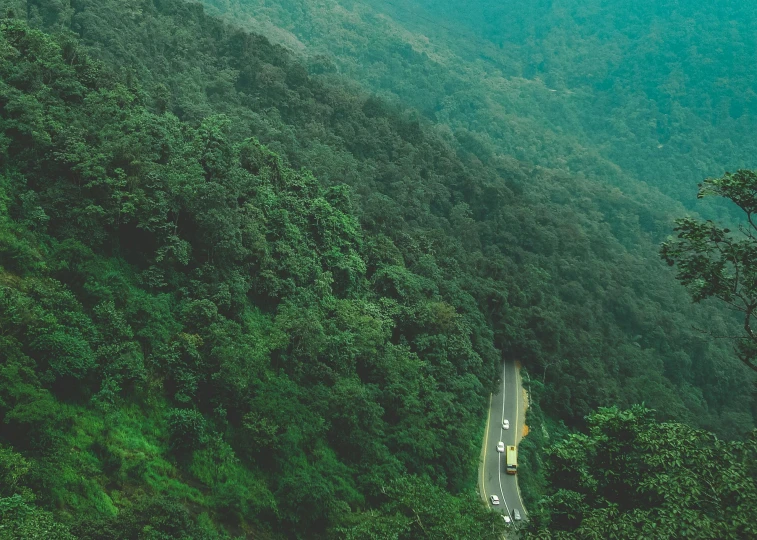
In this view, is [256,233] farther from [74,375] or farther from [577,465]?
[577,465]

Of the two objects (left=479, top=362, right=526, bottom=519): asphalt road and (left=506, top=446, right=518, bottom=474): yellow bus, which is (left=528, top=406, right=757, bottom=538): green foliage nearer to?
(left=479, top=362, right=526, bottom=519): asphalt road

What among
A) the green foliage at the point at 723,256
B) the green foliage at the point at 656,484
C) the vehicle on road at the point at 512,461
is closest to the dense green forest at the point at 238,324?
the green foliage at the point at 656,484

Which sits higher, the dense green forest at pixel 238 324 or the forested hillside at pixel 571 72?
the forested hillside at pixel 571 72

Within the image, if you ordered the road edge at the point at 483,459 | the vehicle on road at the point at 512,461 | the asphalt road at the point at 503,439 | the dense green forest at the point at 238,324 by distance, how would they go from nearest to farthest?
1. the dense green forest at the point at 238,324
2. the road edge at the point at 483,459
3. the asphalt road at the point at 503,439
4. the vehicle on road at the point at 512,461

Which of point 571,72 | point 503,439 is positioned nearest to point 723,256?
point 503,439

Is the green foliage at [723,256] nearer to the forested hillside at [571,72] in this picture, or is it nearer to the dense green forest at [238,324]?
the dense green forest at [238,324]

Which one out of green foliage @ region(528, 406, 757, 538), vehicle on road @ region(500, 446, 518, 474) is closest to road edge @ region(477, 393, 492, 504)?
vehicle on road @ region(500, 446, 518, 474)

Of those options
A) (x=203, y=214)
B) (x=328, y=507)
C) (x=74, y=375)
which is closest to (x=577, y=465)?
(x=328, y=507)
